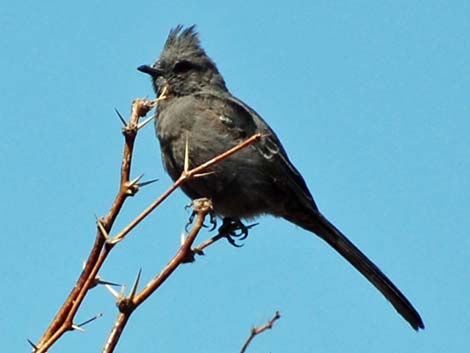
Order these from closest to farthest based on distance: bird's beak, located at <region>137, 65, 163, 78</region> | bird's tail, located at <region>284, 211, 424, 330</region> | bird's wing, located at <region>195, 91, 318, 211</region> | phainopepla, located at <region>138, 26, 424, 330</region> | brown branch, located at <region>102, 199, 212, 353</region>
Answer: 1. brown branch, located at <region>102, 199, 212, 353</region>
2. bird's tail, located at <region>284, 211, 424, 330</region>
3. phainopepla, located at <region>138, 26, 424, 330</region>
4. bird's wing, located at <region>195, 91, 318, 211</region>
5. bird's beak, located at <region>137, 65, 163, 78</region>

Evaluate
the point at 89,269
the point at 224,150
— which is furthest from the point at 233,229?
the point at 89,269

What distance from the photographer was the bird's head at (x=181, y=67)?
29.2 feet

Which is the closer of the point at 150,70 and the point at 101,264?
the point at 101,264

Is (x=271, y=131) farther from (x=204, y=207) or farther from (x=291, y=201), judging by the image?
(x=204, y=207)

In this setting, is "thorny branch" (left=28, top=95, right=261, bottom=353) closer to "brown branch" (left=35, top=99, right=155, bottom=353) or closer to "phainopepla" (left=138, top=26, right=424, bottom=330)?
"brown branch" (left=35, top=99, right=155, bottom=353)

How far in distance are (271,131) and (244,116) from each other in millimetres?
440

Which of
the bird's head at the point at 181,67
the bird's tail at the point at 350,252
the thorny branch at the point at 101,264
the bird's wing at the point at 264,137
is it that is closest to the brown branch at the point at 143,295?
the thorny branch at the point at 101,264

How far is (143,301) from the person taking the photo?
210 cm

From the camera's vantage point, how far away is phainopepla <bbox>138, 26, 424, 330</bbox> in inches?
309

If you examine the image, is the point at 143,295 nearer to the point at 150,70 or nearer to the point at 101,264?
the point at 101,264

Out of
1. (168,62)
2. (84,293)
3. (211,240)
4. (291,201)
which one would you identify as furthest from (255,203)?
(84,293)

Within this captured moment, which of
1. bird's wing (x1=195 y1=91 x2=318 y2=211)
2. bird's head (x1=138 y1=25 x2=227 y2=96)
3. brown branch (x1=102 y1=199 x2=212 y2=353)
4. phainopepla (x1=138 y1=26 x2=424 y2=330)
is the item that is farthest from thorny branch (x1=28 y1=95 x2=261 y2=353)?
bird's head (x1=138 y1=25 x2=227 y2=96)

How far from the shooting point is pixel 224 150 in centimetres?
788

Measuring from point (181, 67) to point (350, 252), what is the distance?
2562 mm
